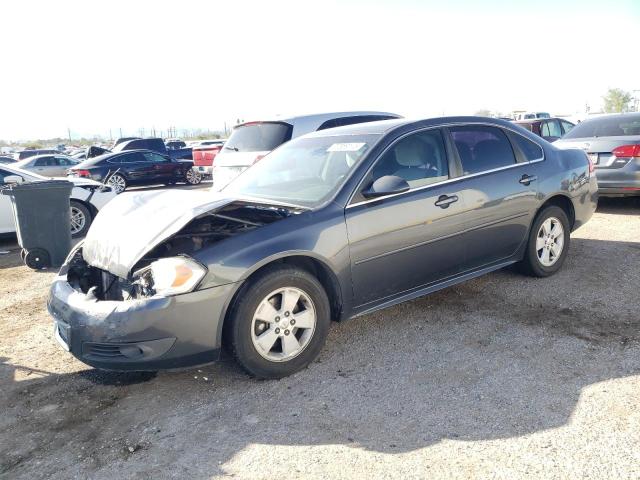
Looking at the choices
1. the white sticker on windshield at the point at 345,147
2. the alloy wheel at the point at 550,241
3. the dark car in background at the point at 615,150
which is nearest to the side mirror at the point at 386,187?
the white sticker on windshield at the point at 345,147

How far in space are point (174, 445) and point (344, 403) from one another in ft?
A: 3.19

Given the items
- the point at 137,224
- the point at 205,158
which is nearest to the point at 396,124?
the point at 137,224

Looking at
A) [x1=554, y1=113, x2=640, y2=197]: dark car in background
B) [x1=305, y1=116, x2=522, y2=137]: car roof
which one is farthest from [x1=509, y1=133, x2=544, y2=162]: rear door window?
[x1=554, y1=113, x2=640, y2=197]: dark car in background

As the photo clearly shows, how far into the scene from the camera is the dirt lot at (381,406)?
2664mm

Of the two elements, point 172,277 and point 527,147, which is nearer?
point 172,277

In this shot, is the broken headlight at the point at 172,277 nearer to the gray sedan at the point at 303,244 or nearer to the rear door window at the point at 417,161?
the gray sedan at the point at 303,244

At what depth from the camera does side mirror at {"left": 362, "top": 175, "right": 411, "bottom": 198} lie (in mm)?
3822

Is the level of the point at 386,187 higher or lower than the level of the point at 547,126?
lower

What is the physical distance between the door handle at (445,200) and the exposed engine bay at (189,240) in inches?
45.6

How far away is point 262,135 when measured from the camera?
8258 mm

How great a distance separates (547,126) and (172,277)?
45.5ft

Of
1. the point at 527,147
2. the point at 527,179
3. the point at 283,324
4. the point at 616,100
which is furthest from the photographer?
the point at 616,100

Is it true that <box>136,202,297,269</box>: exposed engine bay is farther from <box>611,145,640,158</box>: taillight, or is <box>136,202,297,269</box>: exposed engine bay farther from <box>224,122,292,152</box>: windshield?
<box>611,145,640,158</box>: taillight

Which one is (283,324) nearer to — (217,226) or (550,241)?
(217,226)
